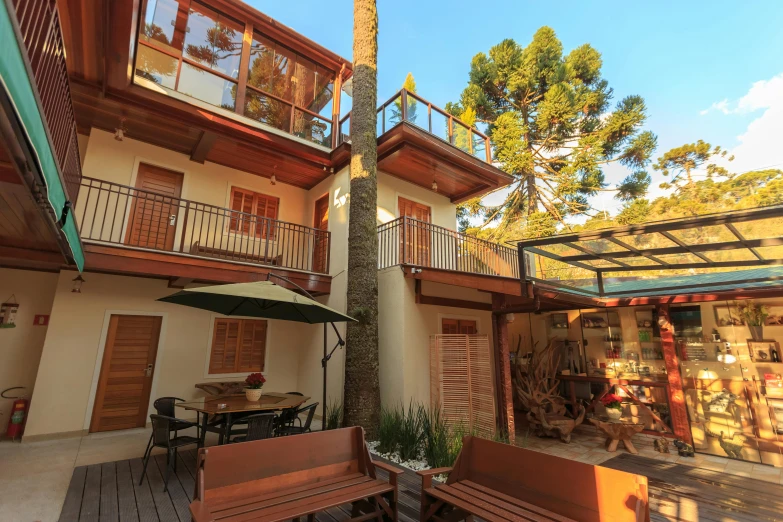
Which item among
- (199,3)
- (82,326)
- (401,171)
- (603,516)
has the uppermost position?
(199,3)

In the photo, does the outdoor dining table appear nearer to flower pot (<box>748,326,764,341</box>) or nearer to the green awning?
the green awning

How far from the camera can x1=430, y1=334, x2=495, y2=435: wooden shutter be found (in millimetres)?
6031

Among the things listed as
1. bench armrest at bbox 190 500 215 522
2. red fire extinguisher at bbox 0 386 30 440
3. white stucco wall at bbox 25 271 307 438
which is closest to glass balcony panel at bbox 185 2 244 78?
white stucco wall at bbox 25 271 307 438

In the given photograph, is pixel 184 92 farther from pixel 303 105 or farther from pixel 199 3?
pixel 303 105

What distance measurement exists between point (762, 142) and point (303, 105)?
52.9m

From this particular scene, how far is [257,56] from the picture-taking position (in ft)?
27.7

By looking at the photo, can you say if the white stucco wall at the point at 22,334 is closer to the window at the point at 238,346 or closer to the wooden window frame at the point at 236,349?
the wooden window frame at the point at 236,349

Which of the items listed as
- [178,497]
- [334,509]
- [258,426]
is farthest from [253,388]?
[334,509]

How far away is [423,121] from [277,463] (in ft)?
24.5

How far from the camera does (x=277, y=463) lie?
2801 millimetres

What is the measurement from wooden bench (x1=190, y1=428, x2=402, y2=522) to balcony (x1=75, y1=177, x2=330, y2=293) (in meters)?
3.70

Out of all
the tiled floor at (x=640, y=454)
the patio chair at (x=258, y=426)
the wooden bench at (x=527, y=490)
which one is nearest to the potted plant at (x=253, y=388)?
the patio chair at (x=258, y=426)

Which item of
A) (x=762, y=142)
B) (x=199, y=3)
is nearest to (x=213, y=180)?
(x=199, y=3)

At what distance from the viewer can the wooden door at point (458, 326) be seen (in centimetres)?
768
